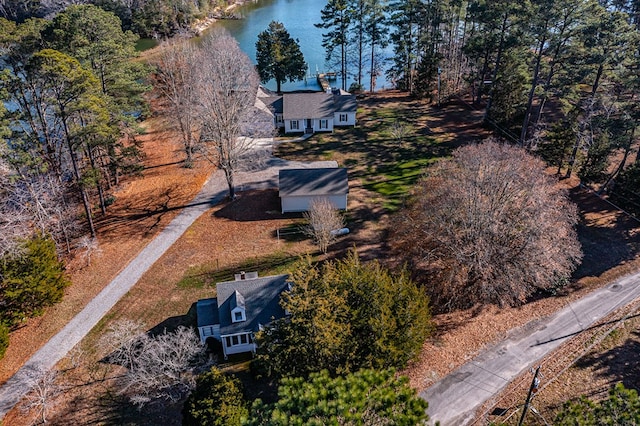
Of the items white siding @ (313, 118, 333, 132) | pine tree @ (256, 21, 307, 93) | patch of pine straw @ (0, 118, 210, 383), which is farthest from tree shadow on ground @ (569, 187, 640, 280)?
pine tree @ (256, 21, 307, 93)

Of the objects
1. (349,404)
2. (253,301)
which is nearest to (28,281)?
(253,301)

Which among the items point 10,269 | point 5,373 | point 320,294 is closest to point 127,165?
point 10,269

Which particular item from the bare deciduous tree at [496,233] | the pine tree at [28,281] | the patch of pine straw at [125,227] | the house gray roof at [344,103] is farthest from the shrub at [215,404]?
the house gray roof at [344,103]

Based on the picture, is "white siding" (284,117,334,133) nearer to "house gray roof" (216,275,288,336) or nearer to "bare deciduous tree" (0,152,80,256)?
"bare deciduous tree" (0,152,80,256)

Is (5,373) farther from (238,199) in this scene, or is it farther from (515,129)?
(515,129)

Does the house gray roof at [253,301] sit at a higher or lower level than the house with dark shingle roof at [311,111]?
lower

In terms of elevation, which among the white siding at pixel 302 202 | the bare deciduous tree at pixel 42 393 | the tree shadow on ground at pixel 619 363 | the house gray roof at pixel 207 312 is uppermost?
the white siding at pixel 302 202

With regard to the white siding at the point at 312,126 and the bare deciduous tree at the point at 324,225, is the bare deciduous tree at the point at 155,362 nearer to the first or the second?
the bare deciduous tree at the point at 324,225
